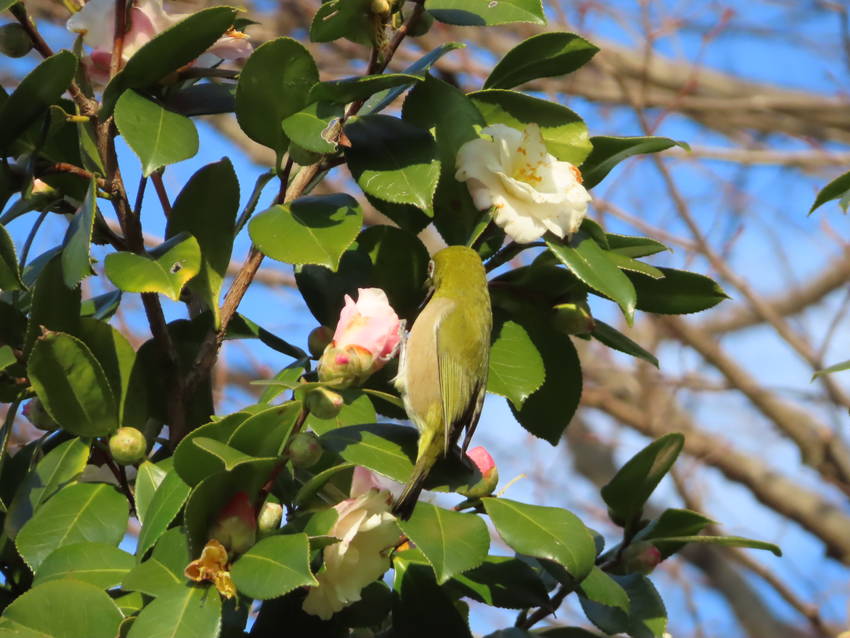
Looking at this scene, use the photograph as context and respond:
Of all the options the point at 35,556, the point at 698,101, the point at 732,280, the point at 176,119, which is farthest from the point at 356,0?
the point at 698,101

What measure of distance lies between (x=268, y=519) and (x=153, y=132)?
0.35m

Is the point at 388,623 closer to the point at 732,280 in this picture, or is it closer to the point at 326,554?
the point at 326,554

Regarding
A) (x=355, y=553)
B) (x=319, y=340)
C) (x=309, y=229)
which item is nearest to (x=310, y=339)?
(x=319, y=340)

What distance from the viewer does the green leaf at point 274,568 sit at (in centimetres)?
77

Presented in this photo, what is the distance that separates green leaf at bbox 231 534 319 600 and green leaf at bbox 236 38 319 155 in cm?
39

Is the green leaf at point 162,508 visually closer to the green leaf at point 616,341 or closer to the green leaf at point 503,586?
the green leaf at point 503,586

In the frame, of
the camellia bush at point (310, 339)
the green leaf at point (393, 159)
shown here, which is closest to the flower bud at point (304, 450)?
the camellia bush at point (310, 339)

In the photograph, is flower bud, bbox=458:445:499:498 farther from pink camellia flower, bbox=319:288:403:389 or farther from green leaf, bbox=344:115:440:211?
green leaf, bbox=344:115:440:211

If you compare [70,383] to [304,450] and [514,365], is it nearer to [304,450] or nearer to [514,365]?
[304,450]

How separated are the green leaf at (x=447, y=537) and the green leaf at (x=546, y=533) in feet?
0.08

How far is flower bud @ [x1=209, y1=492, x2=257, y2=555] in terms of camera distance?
2.72ft

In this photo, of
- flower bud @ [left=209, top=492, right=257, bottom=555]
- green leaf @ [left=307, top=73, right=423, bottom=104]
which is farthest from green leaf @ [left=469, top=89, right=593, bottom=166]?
flower bud @ [left=209, top=492, right=257, bottom=555]

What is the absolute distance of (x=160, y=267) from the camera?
922 mm

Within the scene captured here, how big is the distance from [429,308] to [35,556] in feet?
1.75
